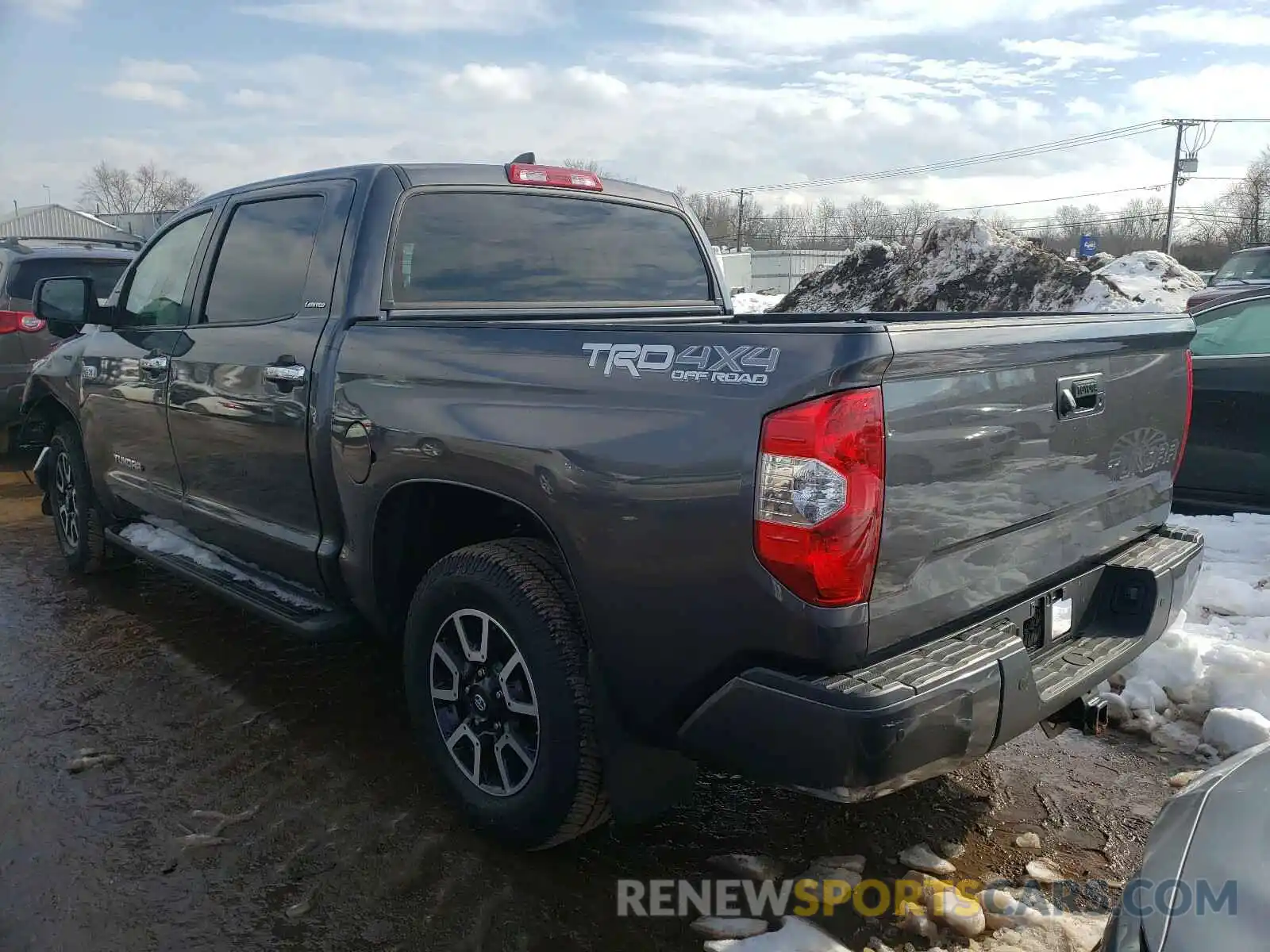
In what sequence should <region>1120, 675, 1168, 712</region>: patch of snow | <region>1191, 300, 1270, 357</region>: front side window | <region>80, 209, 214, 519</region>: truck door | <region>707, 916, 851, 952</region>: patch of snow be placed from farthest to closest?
1. <region>1191, 300, 1270, 357</region>: front side window
2. <region>80, 209, 214, 519</region>: truck door
3. <region>1120, 675, 1168, 712</region>: patch of snow
4. <region>707, 916, 851, 952</region>: patch of snow

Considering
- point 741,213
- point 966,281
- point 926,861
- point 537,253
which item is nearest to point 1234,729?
point 926,861

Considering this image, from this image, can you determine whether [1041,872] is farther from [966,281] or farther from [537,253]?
[966,281]

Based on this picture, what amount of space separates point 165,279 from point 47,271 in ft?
15.9

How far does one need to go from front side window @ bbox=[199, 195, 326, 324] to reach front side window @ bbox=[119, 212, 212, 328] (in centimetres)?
28

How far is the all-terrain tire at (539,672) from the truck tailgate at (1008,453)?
0.84 m

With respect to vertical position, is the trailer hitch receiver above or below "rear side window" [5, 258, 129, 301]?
below

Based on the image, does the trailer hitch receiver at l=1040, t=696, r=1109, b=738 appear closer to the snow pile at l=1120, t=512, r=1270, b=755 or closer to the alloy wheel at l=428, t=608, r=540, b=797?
the snow pile at l=1120, t=512, r=1270, b=755

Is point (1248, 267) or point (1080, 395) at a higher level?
point (1248, 267)

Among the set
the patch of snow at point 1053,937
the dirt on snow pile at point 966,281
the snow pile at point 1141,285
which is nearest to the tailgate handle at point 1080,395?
the patch of snow at point 1053,937

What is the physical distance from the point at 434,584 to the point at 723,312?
2.16 metres

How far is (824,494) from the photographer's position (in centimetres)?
208

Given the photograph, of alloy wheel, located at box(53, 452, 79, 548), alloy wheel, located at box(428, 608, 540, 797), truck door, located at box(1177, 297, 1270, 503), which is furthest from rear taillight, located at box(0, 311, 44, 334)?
truck door, located at box(1177, 297, 1270, 503)

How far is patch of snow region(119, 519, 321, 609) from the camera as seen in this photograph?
147 inches

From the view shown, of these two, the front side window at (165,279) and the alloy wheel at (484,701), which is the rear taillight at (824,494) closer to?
the alloy wheel at (484,701)
